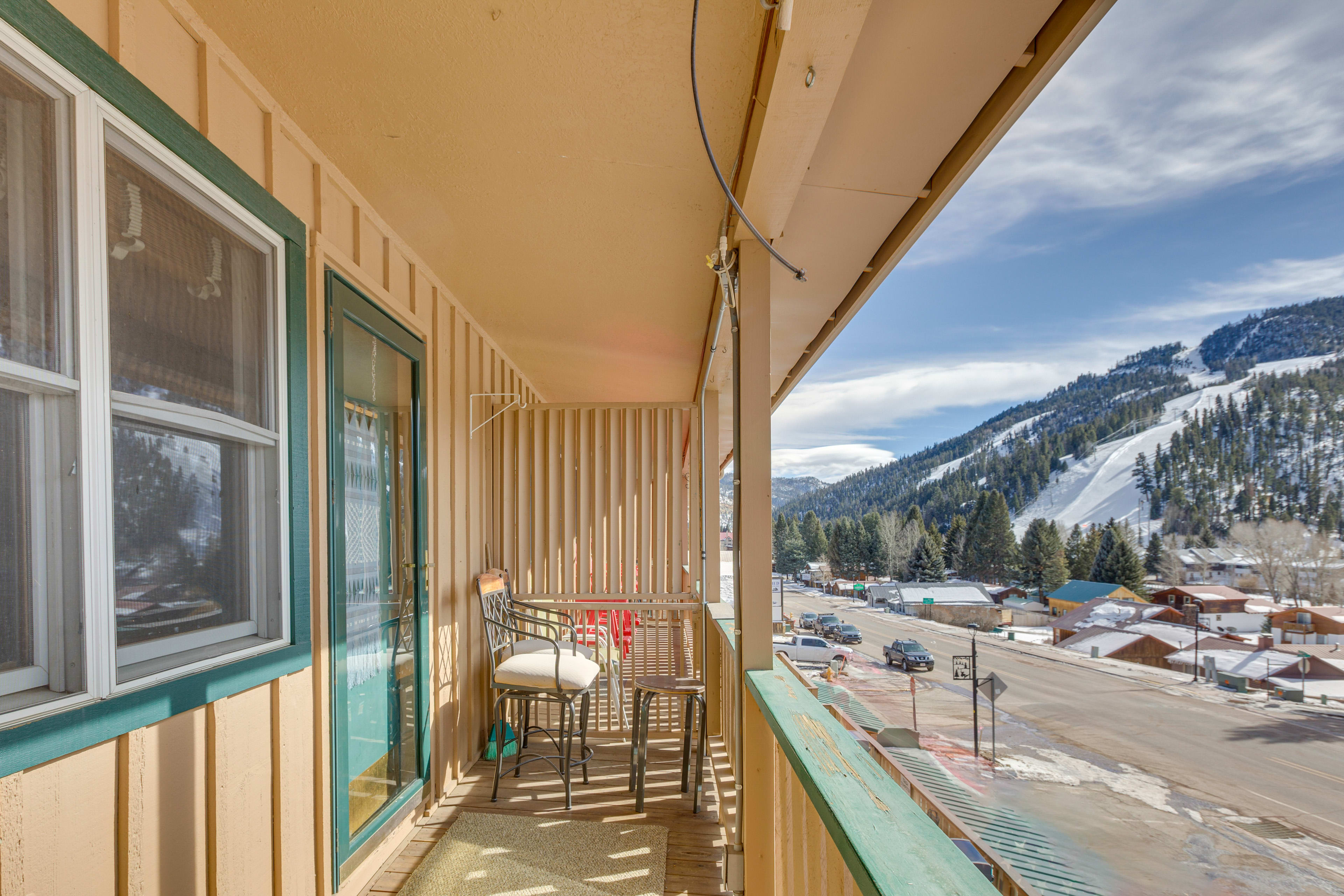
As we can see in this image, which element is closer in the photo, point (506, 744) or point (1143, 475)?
point (1143, 475)

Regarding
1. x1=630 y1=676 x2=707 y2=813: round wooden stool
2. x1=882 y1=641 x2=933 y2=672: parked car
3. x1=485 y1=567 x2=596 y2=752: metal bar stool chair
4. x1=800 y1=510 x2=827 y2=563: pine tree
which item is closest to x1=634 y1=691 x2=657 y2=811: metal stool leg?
x1=630 y1=676 x2=707 y2=813: round wooden stool

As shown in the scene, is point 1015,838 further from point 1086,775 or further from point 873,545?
point 873,545

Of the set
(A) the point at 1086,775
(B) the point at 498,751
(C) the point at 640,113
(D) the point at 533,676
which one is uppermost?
(C) the point at 640,113

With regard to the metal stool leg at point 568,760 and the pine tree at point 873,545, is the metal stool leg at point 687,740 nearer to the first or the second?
the metal stool leg at point 568,760

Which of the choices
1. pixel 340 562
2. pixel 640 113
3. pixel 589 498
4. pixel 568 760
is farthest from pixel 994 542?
pixel 589 498

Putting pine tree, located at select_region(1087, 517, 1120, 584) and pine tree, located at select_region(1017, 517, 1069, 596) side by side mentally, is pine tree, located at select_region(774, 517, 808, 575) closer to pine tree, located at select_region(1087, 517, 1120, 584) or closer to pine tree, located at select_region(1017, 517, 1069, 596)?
pine tree, located at select_region(1017, 517, 1069, 596)

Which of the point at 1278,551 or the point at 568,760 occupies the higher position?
the point at 1278,551

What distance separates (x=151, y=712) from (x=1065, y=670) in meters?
1.81

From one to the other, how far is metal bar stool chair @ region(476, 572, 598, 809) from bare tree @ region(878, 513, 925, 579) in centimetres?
195

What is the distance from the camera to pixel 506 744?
390 centimetres

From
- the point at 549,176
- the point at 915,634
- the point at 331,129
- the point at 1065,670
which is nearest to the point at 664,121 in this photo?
the point at 549,176

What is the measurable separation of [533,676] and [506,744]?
3.22 feet

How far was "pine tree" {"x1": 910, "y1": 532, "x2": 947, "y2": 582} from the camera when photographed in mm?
1409

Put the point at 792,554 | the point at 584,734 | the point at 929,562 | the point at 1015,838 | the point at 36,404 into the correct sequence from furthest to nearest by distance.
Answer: the point at 584,734
the point at 792,554
the point at 929,562
the point at 36,404
the point at 1015,838
